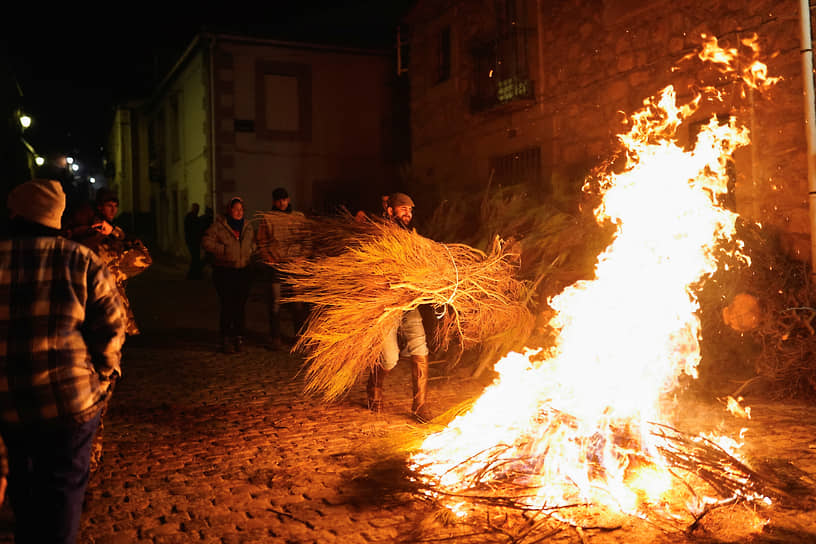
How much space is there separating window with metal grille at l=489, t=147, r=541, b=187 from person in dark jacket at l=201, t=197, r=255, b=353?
5.43 meters

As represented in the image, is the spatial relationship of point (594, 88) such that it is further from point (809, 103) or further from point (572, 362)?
point (572, 362)

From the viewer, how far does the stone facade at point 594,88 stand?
26.6 ft

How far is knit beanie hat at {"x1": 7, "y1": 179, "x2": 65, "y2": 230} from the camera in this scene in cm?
300

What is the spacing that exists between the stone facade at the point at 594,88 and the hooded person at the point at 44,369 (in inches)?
302

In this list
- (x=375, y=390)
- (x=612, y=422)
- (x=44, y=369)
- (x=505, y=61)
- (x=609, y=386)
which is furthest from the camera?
(x=505, y=61)

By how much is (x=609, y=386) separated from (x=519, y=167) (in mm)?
9297

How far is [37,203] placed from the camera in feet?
9.92

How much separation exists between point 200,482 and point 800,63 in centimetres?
769

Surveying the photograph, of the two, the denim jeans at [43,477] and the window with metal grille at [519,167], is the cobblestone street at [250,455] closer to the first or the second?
the denim jeans at [43,477]

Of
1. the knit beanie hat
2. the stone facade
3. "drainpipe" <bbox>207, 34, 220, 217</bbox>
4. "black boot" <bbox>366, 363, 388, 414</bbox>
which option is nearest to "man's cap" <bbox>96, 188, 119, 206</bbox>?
the knit beanie hat

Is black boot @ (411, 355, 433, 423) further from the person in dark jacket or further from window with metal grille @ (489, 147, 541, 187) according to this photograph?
window with metal grille @ (489, 147, 541, 187)

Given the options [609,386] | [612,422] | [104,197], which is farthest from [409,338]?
[104,197]

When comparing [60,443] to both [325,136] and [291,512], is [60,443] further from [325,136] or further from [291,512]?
[325,136]

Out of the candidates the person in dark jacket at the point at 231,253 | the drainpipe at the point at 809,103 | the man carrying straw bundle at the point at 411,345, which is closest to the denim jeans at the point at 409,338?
the man carrying straw bundle at the point at 411,345
